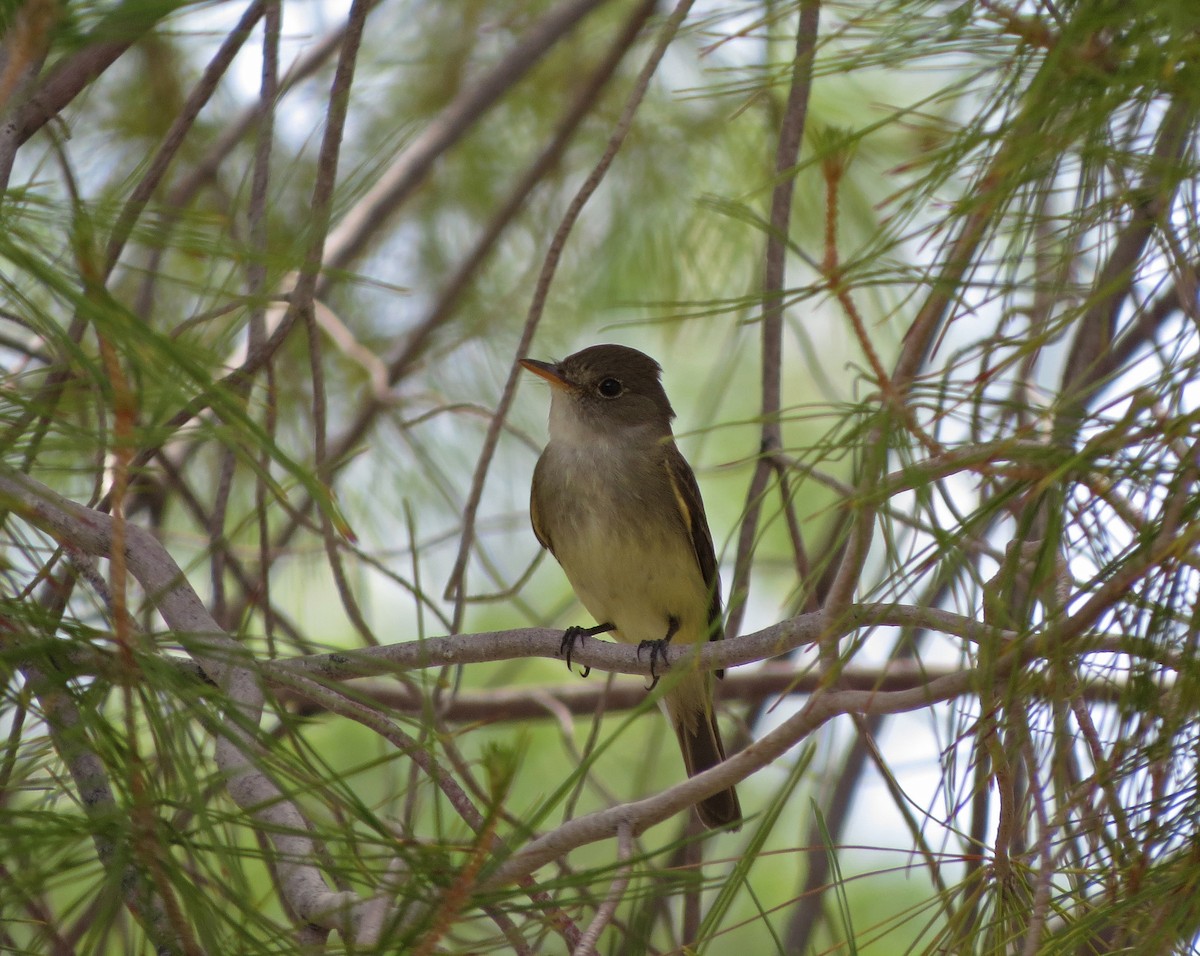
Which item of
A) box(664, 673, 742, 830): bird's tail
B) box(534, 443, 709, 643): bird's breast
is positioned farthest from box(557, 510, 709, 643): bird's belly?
box(664, 673, 742, 830): bird's tail

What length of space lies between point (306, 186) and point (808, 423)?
8.46 ft

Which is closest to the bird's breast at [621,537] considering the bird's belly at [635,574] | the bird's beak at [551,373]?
the bird's belly at [635,574]

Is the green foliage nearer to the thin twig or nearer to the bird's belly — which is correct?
the thin twig

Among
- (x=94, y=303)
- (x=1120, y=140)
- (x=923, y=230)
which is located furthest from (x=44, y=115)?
(x=1120, y=140)

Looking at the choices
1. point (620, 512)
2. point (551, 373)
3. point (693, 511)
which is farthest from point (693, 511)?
point (551, 373)

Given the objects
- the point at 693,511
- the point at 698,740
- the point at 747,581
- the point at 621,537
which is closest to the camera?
the point at 747,581

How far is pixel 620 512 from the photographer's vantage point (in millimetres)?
4137

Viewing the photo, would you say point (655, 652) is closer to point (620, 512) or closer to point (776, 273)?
point (620, 512)

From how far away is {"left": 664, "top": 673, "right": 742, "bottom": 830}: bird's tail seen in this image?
15.0 ft

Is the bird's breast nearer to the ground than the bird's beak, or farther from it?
nearer to the ground

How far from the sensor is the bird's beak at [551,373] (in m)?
4.20

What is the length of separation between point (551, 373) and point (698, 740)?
4.65 ft

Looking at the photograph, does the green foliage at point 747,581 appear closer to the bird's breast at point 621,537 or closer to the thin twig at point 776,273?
the thin twig at point 776,273

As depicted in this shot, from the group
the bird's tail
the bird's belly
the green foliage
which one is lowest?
the green foliage
